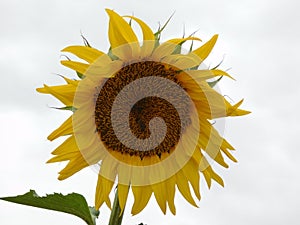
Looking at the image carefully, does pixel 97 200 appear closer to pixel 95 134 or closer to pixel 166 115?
pixel 95 134

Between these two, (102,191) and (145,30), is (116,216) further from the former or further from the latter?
(145,30)

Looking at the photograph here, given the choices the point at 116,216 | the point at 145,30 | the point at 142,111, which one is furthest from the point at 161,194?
the point at 145,30

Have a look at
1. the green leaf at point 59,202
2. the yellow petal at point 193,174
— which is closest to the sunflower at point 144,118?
the yellow petal at point 193,174

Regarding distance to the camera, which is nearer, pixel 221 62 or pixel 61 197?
pixel 61 197

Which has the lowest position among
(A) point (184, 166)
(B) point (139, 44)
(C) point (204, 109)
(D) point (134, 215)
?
(D) point (134, 215)

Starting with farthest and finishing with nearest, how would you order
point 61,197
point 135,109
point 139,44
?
point 135,109 → point 139,44 → point 61,197

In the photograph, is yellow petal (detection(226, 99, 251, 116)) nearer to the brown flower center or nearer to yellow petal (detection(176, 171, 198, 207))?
the brown flower center

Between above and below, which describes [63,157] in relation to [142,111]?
below

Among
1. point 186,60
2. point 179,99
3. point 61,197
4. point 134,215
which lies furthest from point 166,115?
point 61,197
